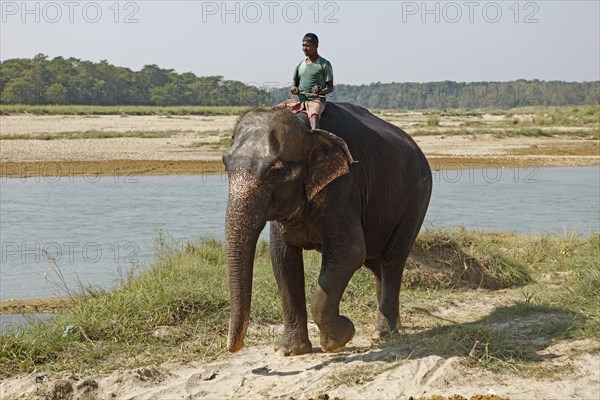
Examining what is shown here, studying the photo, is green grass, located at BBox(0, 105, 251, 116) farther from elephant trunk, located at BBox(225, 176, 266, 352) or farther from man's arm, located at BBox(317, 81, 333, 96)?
elephant trunk, located at BBox(225, 176, 266, 352)

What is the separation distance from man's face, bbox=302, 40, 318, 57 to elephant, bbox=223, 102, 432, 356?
0.48 m

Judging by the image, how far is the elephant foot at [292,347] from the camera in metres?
7.48

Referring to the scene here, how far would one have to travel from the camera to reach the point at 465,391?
21.0ft

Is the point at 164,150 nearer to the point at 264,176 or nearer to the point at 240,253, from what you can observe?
the point at 264,176

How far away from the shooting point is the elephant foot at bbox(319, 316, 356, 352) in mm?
7086

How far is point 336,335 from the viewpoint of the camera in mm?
7129

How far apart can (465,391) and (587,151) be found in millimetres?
29130

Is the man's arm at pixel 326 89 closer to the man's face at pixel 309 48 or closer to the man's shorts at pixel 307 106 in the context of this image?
the man's shorts at pixel 307 106

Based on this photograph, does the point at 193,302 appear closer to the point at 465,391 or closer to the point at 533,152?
the point at 465,391

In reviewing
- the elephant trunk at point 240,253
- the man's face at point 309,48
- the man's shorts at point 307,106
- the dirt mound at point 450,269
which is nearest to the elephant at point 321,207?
the elephant trunk at point 240,253

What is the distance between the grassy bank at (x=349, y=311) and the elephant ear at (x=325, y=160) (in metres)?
1.59

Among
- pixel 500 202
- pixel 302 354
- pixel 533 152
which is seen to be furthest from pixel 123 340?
pixel 533 152

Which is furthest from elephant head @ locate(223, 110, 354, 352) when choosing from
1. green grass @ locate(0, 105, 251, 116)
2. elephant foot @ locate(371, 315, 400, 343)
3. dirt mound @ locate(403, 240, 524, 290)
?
green grass @ locate(0, 105, 251, 116)

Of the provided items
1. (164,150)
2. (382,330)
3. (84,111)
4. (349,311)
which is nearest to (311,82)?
(382,330)
